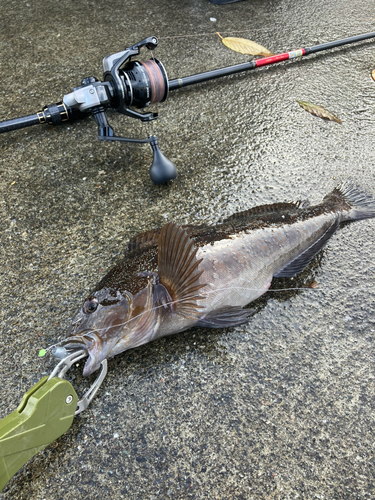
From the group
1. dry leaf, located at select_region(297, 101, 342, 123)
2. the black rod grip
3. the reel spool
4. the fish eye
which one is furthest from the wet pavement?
the reel spool

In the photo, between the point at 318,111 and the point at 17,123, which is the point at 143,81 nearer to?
the point at 17,123

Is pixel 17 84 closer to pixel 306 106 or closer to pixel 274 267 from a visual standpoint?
pixel 306 106

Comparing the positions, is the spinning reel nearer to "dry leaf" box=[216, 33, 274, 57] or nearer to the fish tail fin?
the fish tail fin

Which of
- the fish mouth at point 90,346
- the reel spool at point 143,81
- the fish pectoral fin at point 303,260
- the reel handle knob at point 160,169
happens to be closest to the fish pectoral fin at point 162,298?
the fish mouth at point 90,346

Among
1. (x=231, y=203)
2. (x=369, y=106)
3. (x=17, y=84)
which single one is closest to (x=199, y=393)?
(x=231, y=203)

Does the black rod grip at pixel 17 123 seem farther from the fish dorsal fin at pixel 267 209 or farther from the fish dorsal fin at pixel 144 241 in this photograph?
the fish dorsal fin at pixel 267 209

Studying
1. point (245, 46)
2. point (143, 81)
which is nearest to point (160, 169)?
point (143, 81)
